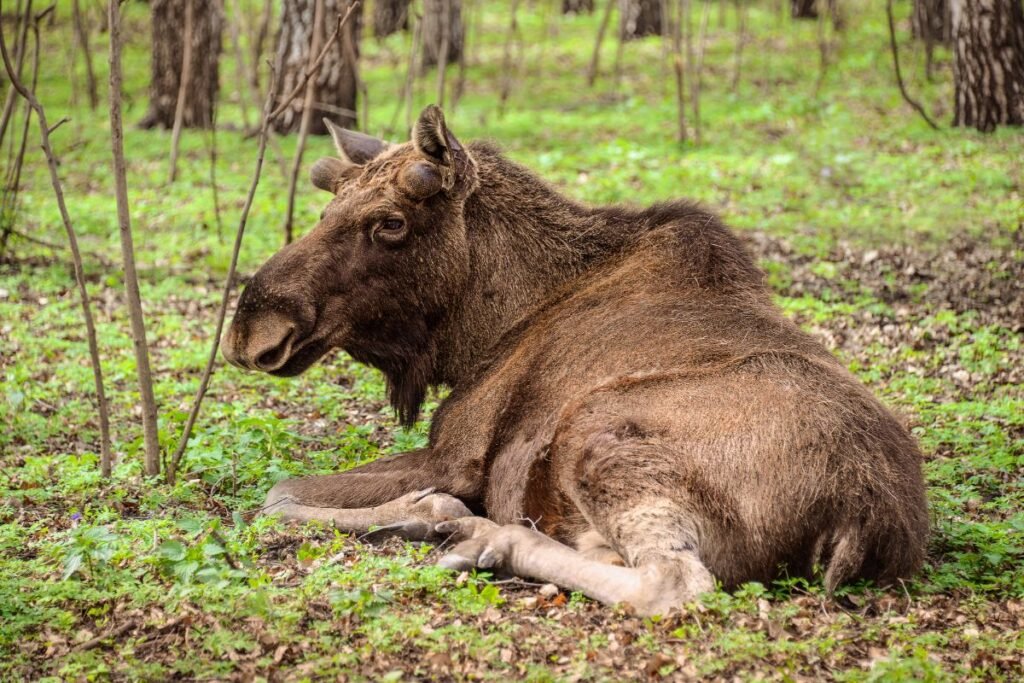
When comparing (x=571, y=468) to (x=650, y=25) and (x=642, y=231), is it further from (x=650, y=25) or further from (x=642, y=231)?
(x=650, y=25)

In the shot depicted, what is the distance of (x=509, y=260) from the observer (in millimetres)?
5992

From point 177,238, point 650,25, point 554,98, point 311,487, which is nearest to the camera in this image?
point 311,487

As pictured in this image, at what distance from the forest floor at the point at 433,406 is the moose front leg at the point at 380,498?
0.53ft

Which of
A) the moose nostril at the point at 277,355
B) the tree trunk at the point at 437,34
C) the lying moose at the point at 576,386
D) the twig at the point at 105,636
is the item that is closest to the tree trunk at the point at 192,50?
the tree trunk at the point at 437,34

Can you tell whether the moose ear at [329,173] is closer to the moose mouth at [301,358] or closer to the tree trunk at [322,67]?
the moose mouth at [301,358]

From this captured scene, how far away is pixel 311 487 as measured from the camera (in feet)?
18.4

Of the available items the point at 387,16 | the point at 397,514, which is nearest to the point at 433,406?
the point at 397,514

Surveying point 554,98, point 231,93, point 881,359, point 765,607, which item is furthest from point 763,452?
point 231,93

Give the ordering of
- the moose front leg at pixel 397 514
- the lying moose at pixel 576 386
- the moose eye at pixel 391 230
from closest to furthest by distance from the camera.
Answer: the lying moose at pixel 576 386 → the moose front leg at pixel 397 514 → the moose eye at pixel 391 230

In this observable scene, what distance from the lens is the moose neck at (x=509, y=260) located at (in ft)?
19.5

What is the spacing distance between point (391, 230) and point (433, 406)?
6.54 feet

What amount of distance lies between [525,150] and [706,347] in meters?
10.1

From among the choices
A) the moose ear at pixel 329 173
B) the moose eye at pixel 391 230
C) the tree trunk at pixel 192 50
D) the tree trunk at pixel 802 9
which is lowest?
the moose eye at pixel 391 230

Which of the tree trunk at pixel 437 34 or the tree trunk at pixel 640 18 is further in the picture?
the tree trunk at pixel 640 18
